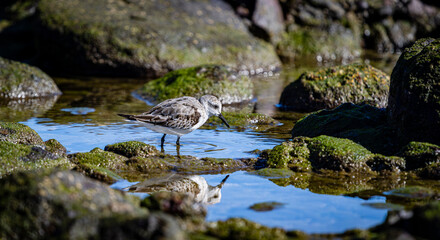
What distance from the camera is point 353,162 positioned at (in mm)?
7508

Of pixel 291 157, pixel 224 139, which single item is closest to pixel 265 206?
pixel 291 157

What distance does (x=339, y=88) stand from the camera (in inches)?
509

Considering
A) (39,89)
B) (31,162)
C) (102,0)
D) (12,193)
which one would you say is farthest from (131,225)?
(102,0)

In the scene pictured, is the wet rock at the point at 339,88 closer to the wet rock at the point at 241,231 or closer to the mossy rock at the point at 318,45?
the wet rock at the point at 241,231

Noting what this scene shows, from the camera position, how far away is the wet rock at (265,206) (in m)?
5.94

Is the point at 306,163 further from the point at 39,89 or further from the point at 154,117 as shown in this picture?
the point at 39,89

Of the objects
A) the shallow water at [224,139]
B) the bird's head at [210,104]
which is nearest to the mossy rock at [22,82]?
the shallow water at [224,139]

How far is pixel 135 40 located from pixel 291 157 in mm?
11235

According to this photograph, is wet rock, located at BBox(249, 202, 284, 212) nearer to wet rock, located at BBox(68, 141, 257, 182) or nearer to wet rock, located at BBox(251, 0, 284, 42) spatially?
wet rock, located at BBox(68, 141, 257, 182)

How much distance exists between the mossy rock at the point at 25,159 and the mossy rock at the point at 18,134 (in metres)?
1.26

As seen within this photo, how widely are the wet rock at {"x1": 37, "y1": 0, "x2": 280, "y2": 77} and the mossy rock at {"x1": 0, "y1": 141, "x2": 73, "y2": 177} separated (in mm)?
10815

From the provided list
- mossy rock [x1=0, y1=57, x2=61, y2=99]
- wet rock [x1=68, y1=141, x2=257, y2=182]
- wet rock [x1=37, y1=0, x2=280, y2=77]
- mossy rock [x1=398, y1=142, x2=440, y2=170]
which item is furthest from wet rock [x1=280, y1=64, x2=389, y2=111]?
mossy rock [x1=0, y1=57, x2=61, y2=99]

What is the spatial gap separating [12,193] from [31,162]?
2.46m

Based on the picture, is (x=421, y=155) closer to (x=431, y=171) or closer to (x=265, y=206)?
(x=431, y=171)
